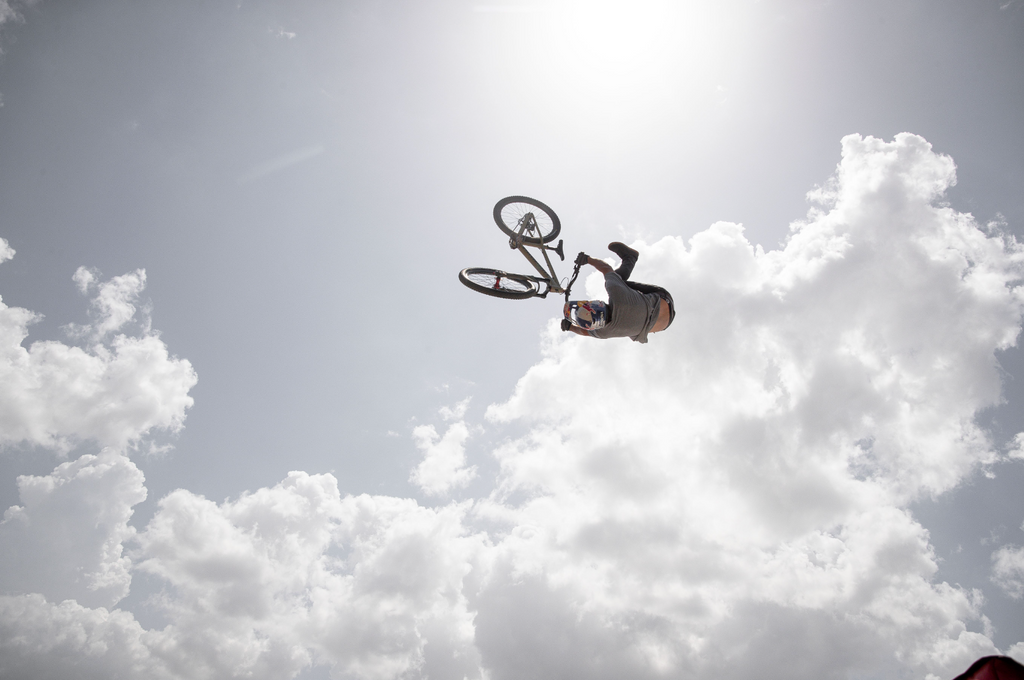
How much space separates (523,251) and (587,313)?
2.62 meters

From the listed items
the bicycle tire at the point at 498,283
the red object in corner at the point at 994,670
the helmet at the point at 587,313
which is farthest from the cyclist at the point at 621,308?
the red object in corner at the point at 994,670

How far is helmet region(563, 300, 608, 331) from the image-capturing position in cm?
968

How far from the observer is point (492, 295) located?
419 inches

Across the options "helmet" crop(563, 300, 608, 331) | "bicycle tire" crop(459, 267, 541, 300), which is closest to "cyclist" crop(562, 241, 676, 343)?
"helmet" crop(563, 300, 608, 331)

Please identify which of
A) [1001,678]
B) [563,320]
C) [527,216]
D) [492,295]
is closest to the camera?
[1001,678]

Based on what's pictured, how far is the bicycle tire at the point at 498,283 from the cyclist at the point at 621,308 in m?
1.35

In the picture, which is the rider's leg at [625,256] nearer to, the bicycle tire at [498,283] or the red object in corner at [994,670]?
the bicycle tire at [498,283]

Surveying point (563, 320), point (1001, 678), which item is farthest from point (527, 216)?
point (1001, 678)

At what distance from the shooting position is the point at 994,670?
398 centimetres

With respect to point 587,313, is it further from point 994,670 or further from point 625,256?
point 994,670

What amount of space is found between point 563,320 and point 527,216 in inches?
142

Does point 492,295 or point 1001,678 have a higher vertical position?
point 492,295

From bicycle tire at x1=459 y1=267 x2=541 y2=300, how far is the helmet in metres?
1.28

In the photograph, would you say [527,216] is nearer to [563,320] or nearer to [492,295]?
[492,295]
